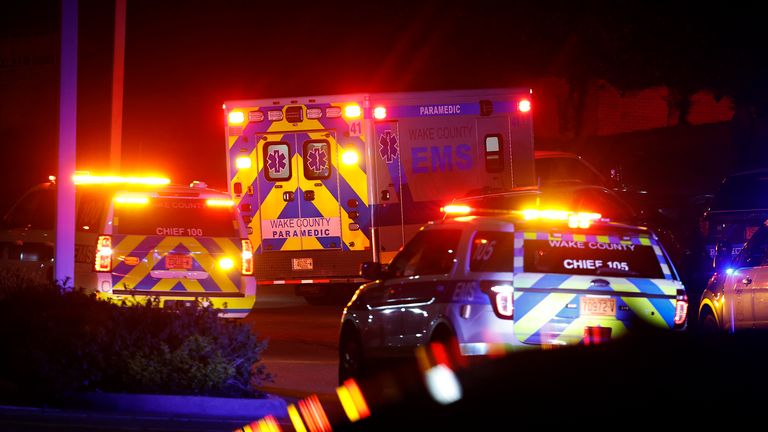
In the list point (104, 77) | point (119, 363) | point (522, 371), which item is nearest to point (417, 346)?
point (119, 363)

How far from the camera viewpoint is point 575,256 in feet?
33.8

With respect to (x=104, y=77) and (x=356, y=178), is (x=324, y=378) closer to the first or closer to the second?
(x=356, y=178)

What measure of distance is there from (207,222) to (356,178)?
4.21 m

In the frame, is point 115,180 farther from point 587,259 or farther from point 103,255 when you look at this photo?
point 587,259

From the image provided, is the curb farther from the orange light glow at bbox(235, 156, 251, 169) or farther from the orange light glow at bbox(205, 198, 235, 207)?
the orange light glow at bbox(235, 156, 251, 169)

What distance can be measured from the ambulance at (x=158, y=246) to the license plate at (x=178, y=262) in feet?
0.04

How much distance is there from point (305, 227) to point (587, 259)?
9.56 m

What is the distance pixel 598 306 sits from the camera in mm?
10062

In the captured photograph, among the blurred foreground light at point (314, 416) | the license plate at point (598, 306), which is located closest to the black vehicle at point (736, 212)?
the license plate at point (598, 306)

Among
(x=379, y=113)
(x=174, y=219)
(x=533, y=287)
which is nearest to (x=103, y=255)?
(x=174, y=219)

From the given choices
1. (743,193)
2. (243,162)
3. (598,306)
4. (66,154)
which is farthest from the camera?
(243,162)

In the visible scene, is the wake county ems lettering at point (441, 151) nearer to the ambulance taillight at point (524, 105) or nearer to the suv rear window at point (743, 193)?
the ambulance taillight at point (524, 105)

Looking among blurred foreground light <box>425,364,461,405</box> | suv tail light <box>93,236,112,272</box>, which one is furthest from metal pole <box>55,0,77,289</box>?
blurred foreground light <box>425,364,461,405</box>

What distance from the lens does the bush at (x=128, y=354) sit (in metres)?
10.9
